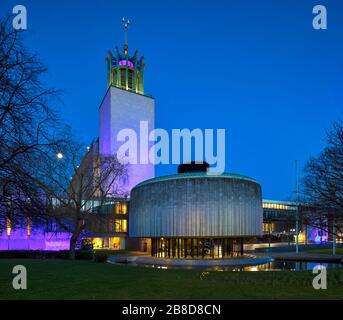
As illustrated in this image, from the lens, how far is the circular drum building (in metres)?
41.2

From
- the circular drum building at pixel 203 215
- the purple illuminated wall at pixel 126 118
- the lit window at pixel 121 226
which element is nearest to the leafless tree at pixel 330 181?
the circular drum building at pixel 203 215

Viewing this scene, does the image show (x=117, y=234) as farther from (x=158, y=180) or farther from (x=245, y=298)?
(x=245, y=298)

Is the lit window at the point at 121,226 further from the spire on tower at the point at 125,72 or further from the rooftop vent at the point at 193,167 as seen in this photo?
the spire on tower at the point at 125,72

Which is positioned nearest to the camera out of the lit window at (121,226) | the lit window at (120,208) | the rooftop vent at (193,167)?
the rooftop vent at (193,167)

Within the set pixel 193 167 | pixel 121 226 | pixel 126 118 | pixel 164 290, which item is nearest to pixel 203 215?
pixel 193 167

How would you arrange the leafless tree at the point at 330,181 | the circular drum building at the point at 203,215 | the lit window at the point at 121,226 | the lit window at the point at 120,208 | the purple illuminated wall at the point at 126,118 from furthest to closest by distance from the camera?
the purple illuminated wall at the point at 126,118
the lit window at the point at 120,208
the lit window at the point at 121,226
the circular drum building at the point at 203,215
the leafless tree at the point at 330,181

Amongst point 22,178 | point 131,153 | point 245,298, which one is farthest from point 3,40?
point 131,153

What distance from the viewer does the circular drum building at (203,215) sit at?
4122 centimetres

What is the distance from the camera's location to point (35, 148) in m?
10.8

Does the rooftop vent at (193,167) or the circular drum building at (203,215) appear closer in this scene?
the circular drum building at (203,215)

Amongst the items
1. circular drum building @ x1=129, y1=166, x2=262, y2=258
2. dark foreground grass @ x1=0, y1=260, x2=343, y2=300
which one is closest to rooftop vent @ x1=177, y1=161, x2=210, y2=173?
circular drum building @ x1=129, y1=166, x2=262, y2=258

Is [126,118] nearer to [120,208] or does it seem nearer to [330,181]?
[120,208]

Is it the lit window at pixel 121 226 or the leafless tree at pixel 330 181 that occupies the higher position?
the leafless tree at pixel 330 181

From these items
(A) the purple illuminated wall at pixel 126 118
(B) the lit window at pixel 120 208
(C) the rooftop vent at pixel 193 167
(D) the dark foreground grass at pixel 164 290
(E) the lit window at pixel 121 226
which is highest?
(A) the purple illuminated wall at pixel 126 118
